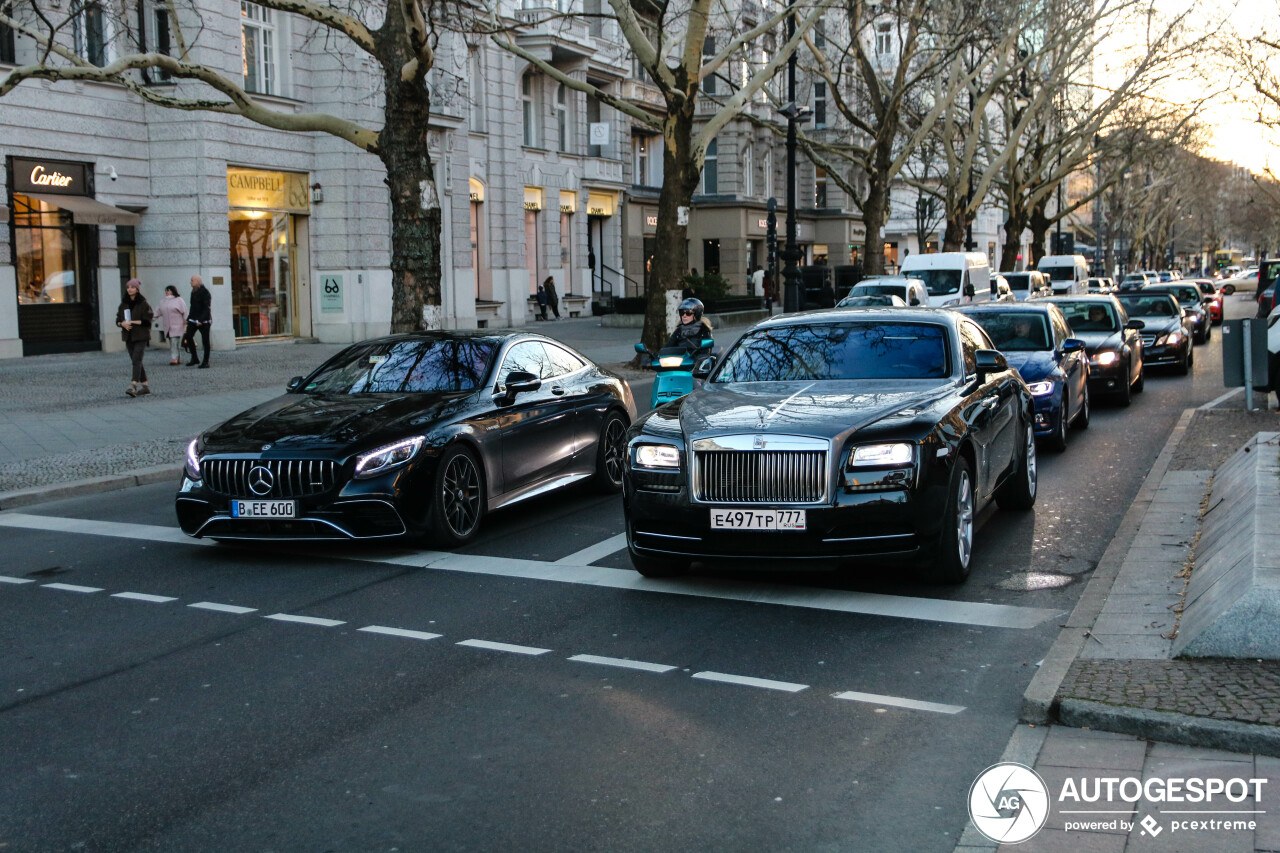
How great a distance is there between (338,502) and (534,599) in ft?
5.43

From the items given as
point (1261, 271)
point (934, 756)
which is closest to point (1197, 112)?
point (1261, 271)

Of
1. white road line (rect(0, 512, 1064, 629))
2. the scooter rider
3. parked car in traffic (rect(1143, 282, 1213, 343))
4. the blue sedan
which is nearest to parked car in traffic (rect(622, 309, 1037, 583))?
white road line (rect(0, 512, 1064, 629))

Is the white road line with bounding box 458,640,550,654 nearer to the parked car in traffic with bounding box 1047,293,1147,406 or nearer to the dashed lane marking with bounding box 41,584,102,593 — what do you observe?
the dashed lane marking with bounding box 41,584,102,593

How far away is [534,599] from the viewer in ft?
24.3

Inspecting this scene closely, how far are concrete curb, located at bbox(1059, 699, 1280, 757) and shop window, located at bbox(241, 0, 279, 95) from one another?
87.5 feet

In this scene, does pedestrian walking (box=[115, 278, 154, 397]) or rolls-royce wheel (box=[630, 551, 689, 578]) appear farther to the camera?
pedestrian walking (box=[115, 278, 154, 397])

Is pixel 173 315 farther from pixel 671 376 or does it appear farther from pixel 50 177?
pixel 671 376

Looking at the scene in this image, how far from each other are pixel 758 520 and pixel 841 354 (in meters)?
2.01

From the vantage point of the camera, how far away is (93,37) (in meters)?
25.5

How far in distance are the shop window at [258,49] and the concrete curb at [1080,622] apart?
2330 cm

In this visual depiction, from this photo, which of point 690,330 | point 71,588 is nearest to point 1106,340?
point 690,330

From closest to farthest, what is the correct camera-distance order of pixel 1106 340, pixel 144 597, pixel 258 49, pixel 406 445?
1. pixel 144 597
2. pixel 406 445
3. pixel 1106 340
4. pixel 258 49

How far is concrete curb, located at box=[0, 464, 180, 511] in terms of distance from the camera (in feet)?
36.5

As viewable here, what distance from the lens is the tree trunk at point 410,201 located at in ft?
56.4
